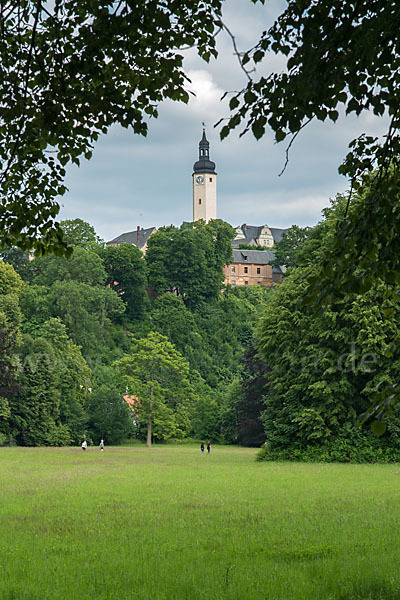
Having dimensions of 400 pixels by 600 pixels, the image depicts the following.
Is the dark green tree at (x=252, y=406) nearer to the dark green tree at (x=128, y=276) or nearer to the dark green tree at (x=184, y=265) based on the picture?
the dark green tree at (x=128, y=276)

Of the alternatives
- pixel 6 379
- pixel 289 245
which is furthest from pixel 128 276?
pixel 6 379

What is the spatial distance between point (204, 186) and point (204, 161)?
586cm

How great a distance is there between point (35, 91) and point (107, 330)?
8192cm

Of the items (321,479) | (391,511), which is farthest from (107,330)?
(391,511)

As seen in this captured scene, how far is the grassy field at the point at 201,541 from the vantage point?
827 cm

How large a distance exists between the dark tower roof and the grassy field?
136m

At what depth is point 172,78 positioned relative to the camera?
8.53 m

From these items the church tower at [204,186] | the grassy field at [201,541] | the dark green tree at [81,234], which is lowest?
the grassy field at [201,541]

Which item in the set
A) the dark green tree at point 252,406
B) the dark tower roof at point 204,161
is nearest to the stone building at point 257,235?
the dark tower roof at point 204,161

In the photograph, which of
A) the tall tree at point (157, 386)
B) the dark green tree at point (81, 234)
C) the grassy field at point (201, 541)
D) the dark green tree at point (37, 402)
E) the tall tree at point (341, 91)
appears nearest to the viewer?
the tall tree at point (341, 91)

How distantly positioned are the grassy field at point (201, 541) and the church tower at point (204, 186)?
438 ft

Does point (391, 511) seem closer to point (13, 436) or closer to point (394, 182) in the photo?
point (394, 182)

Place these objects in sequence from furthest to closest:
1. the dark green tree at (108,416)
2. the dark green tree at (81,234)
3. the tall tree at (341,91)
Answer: the dark green tree at (81,234), the dark green tree at (108,416), the tall tree at (341,91)

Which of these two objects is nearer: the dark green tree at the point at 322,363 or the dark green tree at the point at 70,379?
the dark green tree at the point at 322,363
